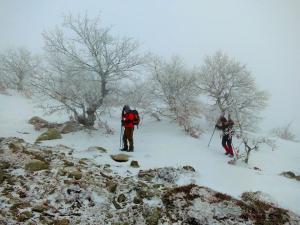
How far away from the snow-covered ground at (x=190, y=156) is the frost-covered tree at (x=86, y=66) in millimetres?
1979

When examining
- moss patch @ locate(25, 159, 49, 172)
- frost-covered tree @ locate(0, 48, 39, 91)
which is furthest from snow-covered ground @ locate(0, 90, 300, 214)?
frost-covered tree @ locate(0, 48, 39, 91)

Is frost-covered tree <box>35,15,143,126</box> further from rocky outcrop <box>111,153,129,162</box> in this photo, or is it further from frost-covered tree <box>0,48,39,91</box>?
frost-covered tree <box>0,48,39,91</box>

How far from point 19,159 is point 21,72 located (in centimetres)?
2901

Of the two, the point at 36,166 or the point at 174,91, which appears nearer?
the point at 36,166

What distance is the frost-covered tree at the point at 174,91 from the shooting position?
18.4 meters

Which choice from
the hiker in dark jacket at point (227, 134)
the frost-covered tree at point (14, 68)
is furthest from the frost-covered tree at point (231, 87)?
the frost-covered tree at point (14, 68)

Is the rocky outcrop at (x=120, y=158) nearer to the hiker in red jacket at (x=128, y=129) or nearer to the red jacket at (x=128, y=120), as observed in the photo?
the hiker in red jacket at (x=128, y=129)

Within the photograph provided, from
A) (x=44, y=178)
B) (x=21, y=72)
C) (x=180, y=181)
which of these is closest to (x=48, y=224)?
(x=44, y=178)

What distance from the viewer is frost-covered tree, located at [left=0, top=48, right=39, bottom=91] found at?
32.5m

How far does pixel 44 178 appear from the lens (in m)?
7.55

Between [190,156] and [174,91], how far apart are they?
8.95 meters

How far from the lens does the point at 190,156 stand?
1155 centimetres

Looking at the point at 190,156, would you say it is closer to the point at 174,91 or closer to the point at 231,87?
the point at 174,91

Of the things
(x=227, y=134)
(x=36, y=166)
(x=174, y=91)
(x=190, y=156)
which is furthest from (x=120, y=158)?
(x=174, y=91)
